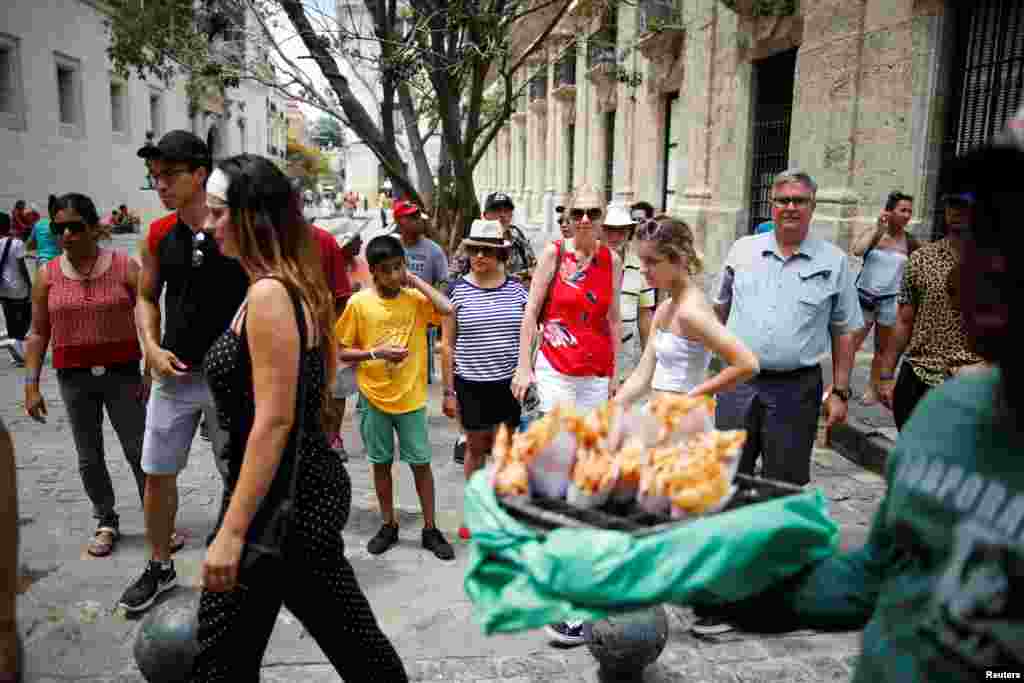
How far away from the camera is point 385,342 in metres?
4.54

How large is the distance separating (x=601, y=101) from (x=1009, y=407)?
23592 millimetres

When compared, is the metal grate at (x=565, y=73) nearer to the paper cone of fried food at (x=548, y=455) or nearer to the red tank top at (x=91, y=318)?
the red tank top at (x=91, y=318)

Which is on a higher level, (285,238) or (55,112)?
(55,112)

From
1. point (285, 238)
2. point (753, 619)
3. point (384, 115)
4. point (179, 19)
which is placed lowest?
point (753, 619)

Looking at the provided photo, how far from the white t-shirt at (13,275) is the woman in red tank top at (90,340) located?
18.4 feet

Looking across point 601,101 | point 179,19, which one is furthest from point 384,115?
point 601,101

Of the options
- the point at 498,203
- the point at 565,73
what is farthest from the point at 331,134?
the point at 498,203

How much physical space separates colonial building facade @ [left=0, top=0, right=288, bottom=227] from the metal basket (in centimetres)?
2100

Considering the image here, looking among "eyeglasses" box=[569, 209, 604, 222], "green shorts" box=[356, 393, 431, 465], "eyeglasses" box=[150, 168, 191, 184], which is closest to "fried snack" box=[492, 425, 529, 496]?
"eyeglasses" box=[150, 168, 191, 184]

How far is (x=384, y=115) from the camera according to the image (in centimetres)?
1078

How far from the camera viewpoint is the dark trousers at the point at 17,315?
363 inches

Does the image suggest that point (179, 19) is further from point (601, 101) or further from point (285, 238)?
point (601, 101)

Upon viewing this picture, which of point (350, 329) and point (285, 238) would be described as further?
point (350, 329)

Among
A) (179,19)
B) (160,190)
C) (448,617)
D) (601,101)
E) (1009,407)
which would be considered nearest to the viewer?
(1009,407)
